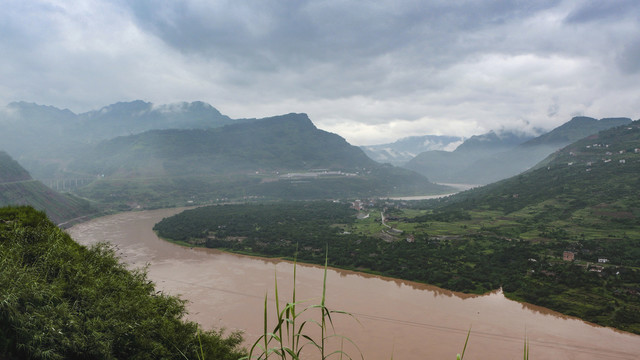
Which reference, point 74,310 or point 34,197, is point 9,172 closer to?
point 34,197

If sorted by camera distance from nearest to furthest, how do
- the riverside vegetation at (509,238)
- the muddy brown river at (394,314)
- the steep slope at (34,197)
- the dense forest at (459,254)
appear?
the muddy brown river at (394,314) → the dense forest at (459,254) → the riverside vegetation at (509,238) → the steep slope at (34,197)

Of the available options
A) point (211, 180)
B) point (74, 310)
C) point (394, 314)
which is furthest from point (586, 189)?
point (211, 180)

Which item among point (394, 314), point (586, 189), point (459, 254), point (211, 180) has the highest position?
point (586, 189)

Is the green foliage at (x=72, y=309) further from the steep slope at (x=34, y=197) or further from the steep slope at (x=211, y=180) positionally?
the steep slope at (x=211, y=180)

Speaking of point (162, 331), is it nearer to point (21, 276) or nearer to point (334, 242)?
point (21, 276)

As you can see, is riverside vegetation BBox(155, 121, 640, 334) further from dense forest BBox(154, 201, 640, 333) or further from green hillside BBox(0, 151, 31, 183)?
green hillside BBox(0, 151, 31, 183)

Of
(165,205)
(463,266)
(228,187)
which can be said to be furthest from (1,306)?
(228,187)

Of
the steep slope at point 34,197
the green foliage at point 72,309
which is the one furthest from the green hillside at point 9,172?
the green foliage at point 72,309
